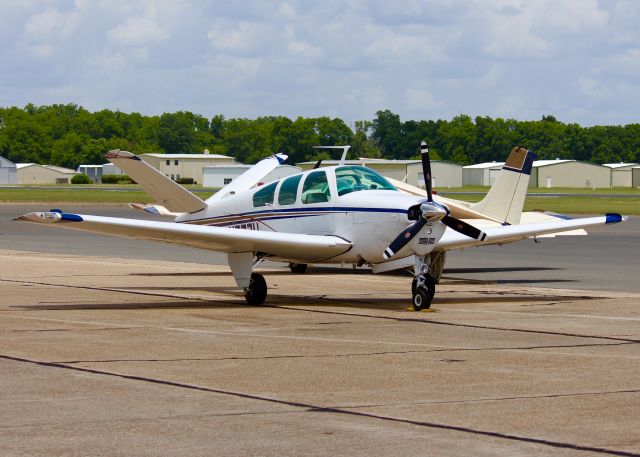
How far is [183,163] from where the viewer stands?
Answer: 541 feet

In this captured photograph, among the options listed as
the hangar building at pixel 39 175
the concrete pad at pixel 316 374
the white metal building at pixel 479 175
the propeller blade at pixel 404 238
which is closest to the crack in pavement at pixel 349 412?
the concrete pad at pixel 316 374

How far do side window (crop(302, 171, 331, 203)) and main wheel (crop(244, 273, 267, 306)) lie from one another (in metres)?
1.50

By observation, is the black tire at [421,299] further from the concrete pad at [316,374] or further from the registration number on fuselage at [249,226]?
the registration number on fuselage at [249,226]

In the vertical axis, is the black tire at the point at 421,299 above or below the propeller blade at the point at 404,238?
below

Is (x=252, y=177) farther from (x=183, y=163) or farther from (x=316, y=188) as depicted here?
(x=183, y=163)

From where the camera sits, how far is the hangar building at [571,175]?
6196 inches

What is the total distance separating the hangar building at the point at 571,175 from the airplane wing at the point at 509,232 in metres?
138

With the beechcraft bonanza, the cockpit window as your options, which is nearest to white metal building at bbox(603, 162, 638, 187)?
the beechcraft bonanza

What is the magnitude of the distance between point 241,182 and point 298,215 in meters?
5.93

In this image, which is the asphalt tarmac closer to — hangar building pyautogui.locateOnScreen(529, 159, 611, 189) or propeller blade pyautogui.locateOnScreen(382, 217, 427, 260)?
propeller blade pyautogui.locateOnScreen(382, 217, 427, 260)

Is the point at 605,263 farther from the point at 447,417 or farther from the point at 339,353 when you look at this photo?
the point at 447,417

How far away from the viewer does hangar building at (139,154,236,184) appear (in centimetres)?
16312

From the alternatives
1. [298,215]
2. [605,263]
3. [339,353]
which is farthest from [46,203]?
[339,353]

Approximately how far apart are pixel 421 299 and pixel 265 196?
374cm
